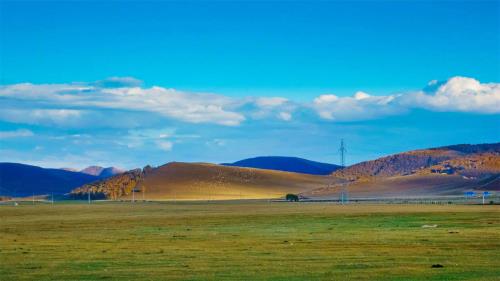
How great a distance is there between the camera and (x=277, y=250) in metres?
→ 38.7

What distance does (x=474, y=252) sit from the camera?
35.9 m

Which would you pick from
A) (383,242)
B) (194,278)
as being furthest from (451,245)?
(194,278)

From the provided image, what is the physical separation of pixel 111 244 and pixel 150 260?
11702 millimetres

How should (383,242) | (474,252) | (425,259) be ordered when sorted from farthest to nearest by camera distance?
(383,242) → (474,252) → (425,259)

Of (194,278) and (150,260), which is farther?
(150,260)

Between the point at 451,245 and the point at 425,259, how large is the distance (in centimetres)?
759

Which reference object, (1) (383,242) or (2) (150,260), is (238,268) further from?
(1) (383,242)

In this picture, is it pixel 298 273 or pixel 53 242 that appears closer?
pixel 298 273

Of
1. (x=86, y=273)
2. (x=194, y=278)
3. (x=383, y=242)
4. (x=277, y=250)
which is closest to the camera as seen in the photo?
(x=194, y=278)

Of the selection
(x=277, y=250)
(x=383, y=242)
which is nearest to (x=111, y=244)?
(x=277, y=250)

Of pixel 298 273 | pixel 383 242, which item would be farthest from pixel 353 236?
pixel 298 273

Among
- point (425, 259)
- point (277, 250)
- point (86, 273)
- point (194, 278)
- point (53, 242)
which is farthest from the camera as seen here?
point (53, 242)

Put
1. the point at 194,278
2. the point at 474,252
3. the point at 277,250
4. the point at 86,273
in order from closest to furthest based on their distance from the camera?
the point at 194,278 < the point at 86,273 < the point at 474,252 < the point at 277,250

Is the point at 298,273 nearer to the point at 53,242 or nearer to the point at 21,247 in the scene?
the point at 21,247
